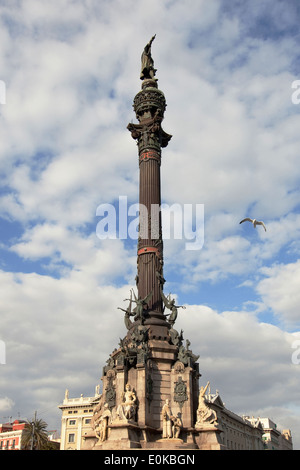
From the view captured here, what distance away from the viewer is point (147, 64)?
41.2 metres

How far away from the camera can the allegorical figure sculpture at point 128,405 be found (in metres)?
26.3

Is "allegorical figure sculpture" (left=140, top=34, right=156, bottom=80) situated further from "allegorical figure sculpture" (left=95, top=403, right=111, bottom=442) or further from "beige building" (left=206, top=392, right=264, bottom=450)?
"beige building" (left=206, top=392, right=264, bottom=450)

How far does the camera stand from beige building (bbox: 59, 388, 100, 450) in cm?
8900

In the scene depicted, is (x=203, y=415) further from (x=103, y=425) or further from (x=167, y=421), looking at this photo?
(x=103, y=425)

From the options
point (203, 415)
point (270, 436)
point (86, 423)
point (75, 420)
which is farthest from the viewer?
point (270, 436)

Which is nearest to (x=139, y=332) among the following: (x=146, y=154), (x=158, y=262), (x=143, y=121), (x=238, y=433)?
(x=158, y=262)

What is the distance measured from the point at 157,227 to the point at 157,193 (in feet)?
9.00

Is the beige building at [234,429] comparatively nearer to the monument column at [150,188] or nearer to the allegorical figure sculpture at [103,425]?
the monument column at [150,188]

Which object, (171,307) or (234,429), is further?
(234,429)

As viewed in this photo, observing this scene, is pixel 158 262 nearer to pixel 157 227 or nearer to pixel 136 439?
pixel 157 227

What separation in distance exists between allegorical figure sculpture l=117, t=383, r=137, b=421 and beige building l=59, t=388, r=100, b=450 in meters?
65.3

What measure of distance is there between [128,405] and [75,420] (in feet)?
229

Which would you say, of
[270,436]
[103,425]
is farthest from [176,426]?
[270,436]
